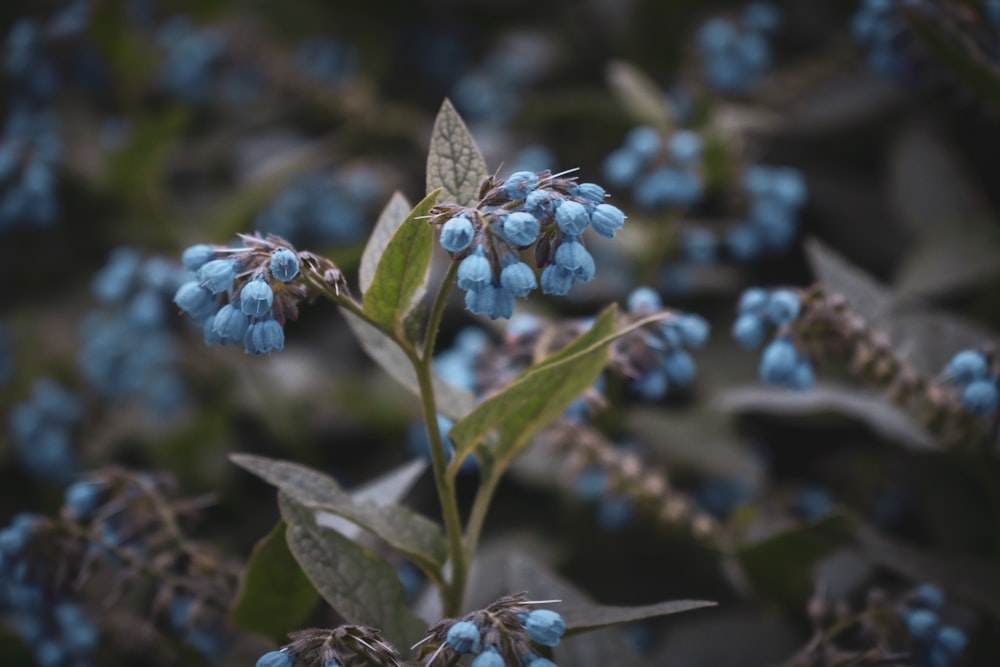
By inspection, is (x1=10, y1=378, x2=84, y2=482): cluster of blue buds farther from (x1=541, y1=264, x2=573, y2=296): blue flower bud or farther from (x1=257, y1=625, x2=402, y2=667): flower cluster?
(x1=541, y1=264, x2=573, y2=296): blue flower bud

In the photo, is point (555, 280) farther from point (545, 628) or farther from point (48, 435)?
point (48, 435)

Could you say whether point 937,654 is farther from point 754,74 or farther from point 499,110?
point 499,110

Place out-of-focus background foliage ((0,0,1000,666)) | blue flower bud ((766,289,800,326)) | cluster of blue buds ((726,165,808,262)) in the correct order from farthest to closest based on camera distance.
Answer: cluster of blue buds ((726,165,808,262))
out-of-focus background foliage ((0,0,1000,666))
blue flower bud ((766,289,800,326))

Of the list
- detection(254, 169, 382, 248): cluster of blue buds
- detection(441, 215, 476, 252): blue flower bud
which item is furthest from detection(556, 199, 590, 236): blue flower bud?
detection(254, 169, 382, 248): cluster of blue buds

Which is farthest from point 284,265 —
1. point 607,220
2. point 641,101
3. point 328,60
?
point 328,60

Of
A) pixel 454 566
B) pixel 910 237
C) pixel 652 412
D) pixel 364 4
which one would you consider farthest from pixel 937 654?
pixel 364 4

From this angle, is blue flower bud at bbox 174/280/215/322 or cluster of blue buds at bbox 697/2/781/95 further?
cluster of blue buds at bbox 697/2/781/95
